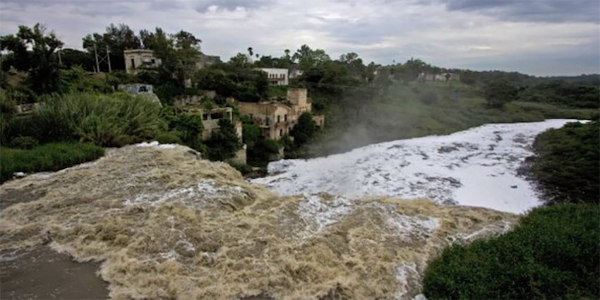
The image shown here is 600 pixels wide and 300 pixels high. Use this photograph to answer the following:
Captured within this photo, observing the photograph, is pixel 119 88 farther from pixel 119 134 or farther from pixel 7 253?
pixel 7 253

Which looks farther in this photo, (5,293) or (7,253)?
(7,253)

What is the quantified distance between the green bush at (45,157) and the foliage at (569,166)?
616 inches

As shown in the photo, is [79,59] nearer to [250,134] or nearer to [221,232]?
[250,134]

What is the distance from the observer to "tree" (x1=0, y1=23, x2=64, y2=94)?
1271cm

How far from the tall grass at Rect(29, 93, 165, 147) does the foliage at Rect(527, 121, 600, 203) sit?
595 inches

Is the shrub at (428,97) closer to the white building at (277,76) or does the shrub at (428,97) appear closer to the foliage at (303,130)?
the white building at (277,76)

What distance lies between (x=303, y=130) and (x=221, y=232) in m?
16.9

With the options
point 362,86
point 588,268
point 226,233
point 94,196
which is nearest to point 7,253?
point 94,196

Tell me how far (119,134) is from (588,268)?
11.3m

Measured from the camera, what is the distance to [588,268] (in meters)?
4.76

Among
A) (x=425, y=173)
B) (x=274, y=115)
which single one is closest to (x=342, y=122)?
(x=274, y=115)

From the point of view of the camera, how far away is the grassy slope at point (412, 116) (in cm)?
2461

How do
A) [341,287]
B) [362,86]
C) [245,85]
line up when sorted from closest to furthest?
[341,287] → [245,85] → [362,86]

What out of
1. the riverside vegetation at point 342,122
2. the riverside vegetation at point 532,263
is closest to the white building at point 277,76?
the riverside vegetation at point 342,122
